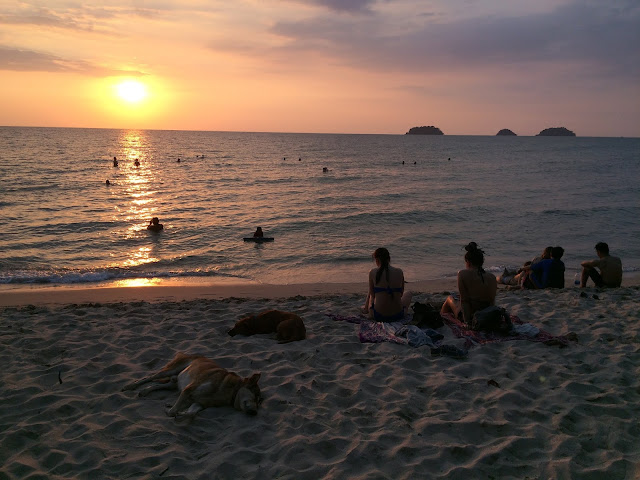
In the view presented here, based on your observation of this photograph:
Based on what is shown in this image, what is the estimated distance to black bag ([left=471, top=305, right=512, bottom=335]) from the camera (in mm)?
6672

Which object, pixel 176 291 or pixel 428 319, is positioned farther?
pixel 176 291

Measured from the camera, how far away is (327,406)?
474 centimetres

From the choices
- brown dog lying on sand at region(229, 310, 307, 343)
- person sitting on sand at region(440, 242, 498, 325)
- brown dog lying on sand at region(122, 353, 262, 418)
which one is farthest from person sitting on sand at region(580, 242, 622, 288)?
brown dog lying on sand at region(122, 353, 262, 418)

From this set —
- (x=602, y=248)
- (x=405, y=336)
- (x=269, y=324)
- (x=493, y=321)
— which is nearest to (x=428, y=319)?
(x=405, y=336)

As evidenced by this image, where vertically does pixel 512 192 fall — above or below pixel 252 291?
above

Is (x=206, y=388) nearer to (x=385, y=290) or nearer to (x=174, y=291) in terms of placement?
(x=385, y=290)

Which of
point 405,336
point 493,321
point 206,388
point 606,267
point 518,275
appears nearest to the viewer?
point 206,388

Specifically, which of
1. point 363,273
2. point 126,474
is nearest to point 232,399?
point 126,474

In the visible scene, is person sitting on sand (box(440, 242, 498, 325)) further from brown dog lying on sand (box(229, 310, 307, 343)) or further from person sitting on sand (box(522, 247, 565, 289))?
person sitting on sand (box(522, 247, 565, 289))

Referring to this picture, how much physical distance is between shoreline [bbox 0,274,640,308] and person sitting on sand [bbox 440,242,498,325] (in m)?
2.91

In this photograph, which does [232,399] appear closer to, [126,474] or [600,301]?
[126,474]

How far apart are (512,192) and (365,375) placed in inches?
1169

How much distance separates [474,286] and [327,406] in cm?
323

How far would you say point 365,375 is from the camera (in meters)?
5.42
